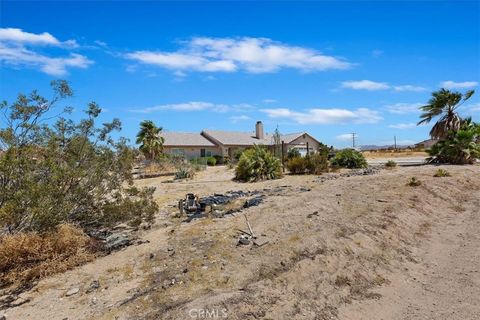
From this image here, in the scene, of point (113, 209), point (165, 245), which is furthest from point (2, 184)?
point (165, 245)

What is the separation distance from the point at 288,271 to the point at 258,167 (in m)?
13.8

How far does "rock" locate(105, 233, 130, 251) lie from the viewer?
27.8ft

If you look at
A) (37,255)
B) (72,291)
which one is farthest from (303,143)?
(72,291)

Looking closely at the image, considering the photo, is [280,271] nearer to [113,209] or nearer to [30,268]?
[113,209]

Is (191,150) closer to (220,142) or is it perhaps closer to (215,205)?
(220,142)

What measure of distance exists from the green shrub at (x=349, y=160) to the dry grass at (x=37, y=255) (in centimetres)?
2108

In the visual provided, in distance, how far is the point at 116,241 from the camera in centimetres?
875

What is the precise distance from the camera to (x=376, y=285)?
261 inches

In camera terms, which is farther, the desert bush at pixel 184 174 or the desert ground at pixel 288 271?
the desert bush at pixel 184 174

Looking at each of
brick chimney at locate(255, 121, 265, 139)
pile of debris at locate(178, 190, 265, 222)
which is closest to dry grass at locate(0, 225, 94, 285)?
pile of debris at locate(178, 190, 265, 222)

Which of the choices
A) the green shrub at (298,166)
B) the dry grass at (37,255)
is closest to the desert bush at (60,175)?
the dry grass at (37,255)

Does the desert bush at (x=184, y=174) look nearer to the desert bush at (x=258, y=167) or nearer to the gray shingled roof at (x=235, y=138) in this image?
the desert bush at (x=258, y=167)

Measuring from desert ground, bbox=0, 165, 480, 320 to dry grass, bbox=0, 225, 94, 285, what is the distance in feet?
0.99

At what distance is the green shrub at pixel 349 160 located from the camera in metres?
25.6
